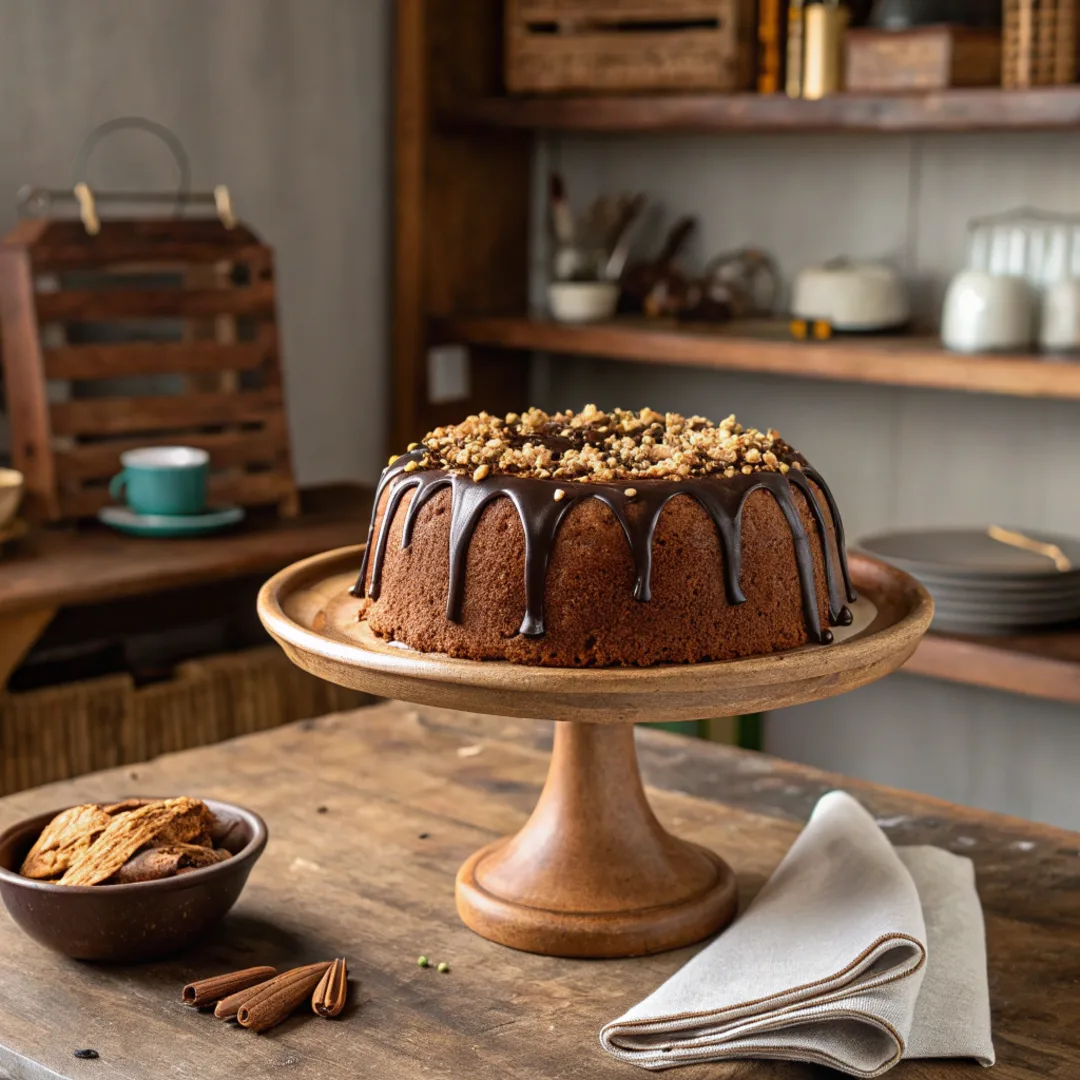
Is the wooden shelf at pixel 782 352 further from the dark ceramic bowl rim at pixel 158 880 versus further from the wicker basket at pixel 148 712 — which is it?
the dark ceramic bowl rim at pixel 158 880

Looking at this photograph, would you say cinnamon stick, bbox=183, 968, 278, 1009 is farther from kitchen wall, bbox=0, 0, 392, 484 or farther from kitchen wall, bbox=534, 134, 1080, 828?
kitchen wall, bbox=534, 134, 1080, 828

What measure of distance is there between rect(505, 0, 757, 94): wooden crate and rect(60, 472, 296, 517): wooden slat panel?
36.4 inches

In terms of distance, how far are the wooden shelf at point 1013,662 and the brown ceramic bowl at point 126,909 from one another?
134cm

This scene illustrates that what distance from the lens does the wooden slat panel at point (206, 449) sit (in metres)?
2.34

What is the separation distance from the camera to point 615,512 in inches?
45.0

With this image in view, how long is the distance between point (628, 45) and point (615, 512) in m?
1.83

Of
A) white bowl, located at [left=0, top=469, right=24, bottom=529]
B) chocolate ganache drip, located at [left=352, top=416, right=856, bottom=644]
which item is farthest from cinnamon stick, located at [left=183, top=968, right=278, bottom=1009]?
white bowl, located at [left=0, top=469, right=24, bottom=529]

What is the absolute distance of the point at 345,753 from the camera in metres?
1.61

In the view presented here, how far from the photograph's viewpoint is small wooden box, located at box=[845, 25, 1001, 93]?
2365mm

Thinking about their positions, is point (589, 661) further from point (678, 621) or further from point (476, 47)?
point (476, 47)

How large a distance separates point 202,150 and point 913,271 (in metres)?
1.26

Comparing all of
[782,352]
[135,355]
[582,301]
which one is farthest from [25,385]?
[782,352]

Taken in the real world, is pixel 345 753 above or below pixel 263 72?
below

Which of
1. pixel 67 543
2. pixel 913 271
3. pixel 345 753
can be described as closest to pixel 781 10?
pixel 913 271
